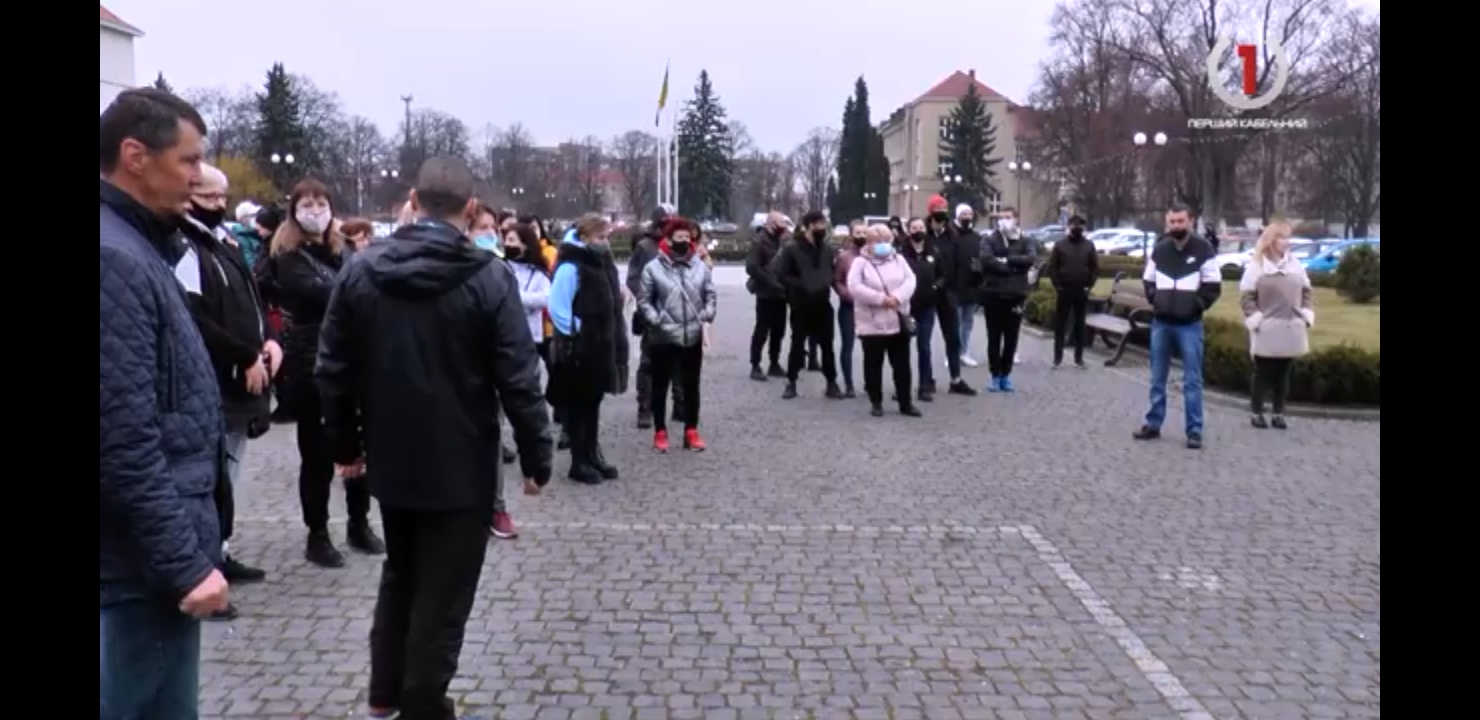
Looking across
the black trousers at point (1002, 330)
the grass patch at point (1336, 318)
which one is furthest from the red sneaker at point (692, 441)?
the grass patch at point (1336, 318)

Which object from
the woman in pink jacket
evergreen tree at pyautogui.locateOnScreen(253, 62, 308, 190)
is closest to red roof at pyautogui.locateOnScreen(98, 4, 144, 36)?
evergreen tree at pyautogui.locateOnScreen(253, 62, 308, 190)

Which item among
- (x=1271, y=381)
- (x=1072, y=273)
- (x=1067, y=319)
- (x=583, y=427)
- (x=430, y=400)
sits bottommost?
(x=583, y=427)

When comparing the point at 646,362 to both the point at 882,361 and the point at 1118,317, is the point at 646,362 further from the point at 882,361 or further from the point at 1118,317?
the point at 1118,317

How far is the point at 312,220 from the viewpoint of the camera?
693cm

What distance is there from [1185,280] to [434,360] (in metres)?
8.23

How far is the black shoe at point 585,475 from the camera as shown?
9.29 metres

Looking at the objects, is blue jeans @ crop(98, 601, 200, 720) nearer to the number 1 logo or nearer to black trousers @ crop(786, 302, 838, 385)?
black trousers @ crop(786, 302, 838, 385)

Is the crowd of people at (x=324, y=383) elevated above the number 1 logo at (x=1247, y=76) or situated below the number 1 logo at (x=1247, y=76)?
below

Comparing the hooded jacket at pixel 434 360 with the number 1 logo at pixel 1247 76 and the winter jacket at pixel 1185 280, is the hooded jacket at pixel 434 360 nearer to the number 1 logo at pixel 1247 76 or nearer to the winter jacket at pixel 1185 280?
the winter jacket at pixel 1185 280

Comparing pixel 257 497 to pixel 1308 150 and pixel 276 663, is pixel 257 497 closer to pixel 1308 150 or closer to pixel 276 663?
pixel 276 663

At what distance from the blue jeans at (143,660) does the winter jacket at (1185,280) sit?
9.46m

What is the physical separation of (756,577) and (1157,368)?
18.8ft

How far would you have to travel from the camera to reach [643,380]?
11.9 m

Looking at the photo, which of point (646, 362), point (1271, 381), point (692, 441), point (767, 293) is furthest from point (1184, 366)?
point (767, 293)
